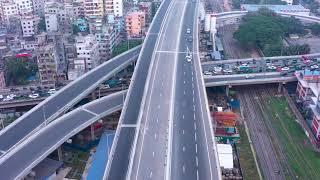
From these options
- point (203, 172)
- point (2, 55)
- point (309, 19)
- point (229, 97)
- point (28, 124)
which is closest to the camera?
point (203, 172)

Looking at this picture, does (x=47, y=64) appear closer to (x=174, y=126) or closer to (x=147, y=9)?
(x=174, y=126)

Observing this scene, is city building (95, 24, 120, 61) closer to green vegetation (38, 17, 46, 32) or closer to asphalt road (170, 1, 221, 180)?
asphalt road (170, 1, 221, 180)

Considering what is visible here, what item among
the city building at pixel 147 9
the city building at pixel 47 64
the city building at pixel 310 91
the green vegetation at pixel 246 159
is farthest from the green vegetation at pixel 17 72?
the city building at pixel 310 91

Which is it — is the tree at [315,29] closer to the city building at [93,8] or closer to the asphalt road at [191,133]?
the asphalt road at [191,133]

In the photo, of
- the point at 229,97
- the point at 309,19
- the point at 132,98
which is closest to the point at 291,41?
the point at 309,19

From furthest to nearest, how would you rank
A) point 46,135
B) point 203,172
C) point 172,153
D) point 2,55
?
point 2,55 → point 46,135 → point 172,153 → point 203,172

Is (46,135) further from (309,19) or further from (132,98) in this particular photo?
(309,19)

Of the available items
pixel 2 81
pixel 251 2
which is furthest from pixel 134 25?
pixel 251 2
